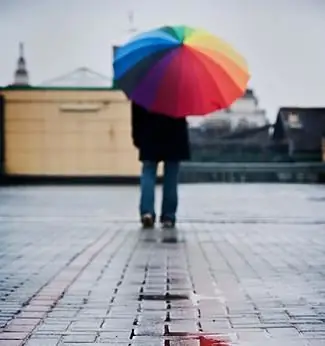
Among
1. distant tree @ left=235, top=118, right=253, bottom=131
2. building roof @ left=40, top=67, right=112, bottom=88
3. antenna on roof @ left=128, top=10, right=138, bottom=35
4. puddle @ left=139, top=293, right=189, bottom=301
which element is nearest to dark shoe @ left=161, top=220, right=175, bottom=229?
puddle @ left=139, top=293, right=189, bottom=301

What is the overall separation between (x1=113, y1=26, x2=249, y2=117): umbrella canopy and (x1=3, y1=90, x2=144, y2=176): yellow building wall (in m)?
9.66

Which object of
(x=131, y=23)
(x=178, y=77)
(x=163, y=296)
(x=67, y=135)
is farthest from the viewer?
(x=131, y=23)

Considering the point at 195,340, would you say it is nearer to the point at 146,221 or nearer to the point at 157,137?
the point at 146,221

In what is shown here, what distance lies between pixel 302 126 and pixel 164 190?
1139cm

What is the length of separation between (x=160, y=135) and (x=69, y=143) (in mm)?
9721

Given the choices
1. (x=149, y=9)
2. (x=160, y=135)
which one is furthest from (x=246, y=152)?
(x=160, y=135)

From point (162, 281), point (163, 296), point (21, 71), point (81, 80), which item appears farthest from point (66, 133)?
point (163, 296)

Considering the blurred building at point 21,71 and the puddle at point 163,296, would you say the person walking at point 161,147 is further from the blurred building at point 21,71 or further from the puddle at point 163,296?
the blurred building at point 21,71

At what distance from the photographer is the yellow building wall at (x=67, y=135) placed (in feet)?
58.3

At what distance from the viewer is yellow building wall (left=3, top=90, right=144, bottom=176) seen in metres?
17.8

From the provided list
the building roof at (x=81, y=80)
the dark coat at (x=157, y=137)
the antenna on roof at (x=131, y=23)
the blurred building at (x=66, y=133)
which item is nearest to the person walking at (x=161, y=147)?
the dark coat at (x=157, y=137)

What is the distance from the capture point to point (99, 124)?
1792 centimetres

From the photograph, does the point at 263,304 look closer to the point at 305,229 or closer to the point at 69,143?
the point at 305,229

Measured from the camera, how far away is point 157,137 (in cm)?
832
